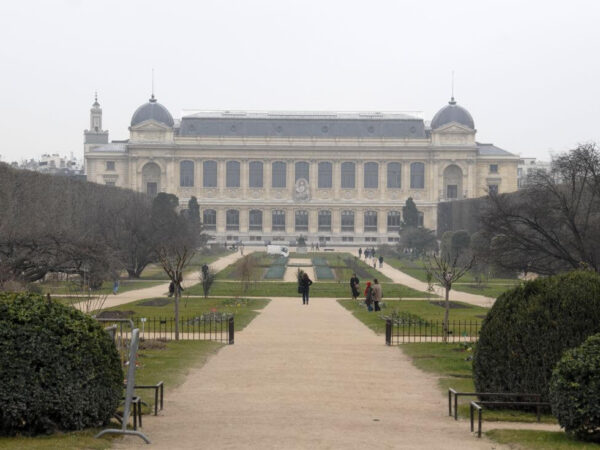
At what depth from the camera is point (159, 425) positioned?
13312mm

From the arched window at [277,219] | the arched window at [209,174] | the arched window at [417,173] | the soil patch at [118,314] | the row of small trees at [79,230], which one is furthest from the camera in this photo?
the arched window at [209,174]

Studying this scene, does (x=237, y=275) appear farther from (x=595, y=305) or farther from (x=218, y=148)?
(x=218, y=148)

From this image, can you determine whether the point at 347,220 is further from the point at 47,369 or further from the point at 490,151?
the point at 47,369

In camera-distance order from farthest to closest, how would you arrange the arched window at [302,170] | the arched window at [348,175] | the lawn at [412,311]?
1. the arched window at [302,170]
2. the arched window at [348,175]
3. the lawn at [412,311]

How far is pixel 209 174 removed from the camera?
12594cm

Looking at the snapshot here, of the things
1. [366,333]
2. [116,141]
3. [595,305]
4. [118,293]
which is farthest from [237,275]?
[116,141]

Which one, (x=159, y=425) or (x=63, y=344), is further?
(x=159, y=425)

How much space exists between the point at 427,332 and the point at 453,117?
98.8 m

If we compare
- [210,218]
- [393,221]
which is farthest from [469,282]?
[210,218]

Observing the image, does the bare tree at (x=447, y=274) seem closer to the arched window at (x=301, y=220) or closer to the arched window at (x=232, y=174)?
the arched window at (x=301, y=220)

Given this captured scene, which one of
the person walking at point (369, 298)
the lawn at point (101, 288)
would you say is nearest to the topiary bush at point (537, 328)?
the person walking at point (369, 298)

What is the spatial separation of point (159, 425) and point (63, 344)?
1984 millimetres

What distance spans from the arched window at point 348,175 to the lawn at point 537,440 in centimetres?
11346

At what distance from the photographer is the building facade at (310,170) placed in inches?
4867
